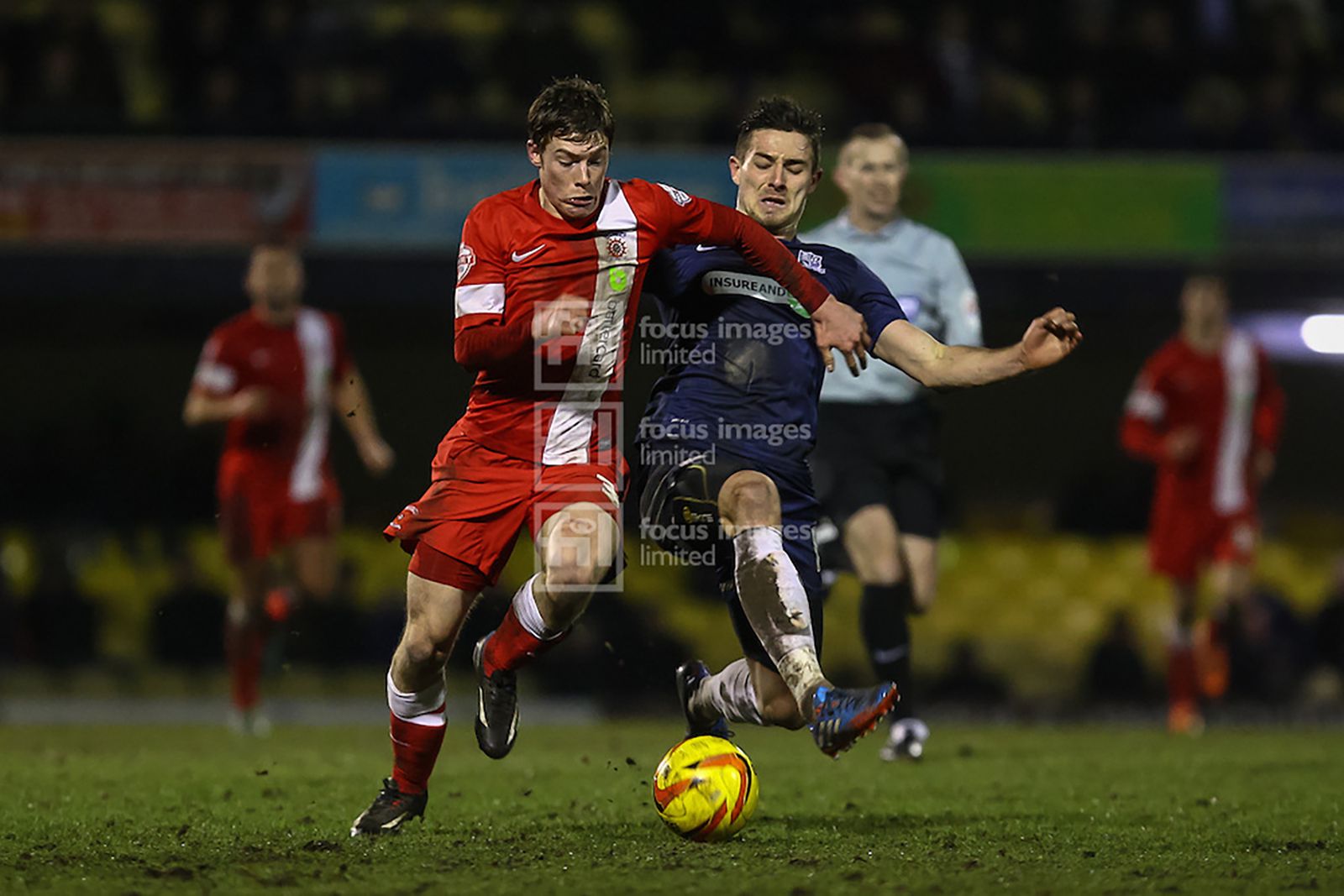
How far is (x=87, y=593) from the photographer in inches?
540

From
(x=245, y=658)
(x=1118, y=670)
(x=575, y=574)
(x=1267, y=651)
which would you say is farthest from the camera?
(x=1267, y=651)

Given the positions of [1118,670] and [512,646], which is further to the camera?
[1118,670]

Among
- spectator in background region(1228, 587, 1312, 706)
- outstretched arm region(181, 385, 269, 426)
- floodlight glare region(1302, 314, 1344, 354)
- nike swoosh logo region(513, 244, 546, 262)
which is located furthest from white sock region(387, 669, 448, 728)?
floodlight glare region(1302, 314, 1344, 354)

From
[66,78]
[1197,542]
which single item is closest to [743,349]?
[1197,542]

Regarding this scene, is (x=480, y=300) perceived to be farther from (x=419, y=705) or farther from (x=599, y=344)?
(x=419, y=705)

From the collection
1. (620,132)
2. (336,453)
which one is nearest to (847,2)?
(620,132)

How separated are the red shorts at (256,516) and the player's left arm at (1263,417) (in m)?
5.28

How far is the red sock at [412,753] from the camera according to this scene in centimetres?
562

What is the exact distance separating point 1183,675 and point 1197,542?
30.0 inches

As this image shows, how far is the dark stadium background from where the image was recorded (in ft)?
43.1

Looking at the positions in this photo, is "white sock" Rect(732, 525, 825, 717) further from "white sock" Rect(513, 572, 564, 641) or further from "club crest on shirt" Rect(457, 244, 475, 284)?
"club crest on shirt" Rect(457, 244, 475, 284)

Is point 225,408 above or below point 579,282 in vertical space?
below

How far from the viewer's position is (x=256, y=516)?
32.5ft

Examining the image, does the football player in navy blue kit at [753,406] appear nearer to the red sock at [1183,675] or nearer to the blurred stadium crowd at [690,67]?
the red sock at [1183,675]
